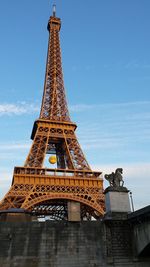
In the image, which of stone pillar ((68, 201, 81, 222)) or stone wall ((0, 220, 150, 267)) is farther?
stone pillar ((68, 201, 81, 222))

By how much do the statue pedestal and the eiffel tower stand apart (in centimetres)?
1327

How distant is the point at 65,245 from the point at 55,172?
2463cm

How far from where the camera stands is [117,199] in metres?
16.8

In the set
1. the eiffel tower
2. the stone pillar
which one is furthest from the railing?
the stone pillar

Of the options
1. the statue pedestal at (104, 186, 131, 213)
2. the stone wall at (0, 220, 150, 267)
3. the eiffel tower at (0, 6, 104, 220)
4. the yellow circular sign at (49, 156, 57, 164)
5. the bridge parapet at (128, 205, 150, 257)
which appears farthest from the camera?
the yellow circular sign at (49, 156, 57, 164)

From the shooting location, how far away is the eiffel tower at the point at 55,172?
1393 inches

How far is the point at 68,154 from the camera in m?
43.2

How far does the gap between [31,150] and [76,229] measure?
88.9 ft

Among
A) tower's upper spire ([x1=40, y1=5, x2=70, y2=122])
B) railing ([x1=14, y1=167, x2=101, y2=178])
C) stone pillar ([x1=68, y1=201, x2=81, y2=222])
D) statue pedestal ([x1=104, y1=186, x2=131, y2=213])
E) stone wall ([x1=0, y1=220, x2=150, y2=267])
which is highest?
tower's upper spire ([x1=40, y1=5, x2=70, y2=122])

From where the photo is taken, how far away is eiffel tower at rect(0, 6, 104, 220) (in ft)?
116

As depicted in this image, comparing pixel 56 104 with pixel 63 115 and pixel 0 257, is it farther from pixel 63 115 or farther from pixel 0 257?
pixel 0 257

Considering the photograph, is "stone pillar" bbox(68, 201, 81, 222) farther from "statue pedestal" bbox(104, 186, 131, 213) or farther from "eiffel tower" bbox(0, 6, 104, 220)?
"eiffel tower" bbox(0, 6, 104, 220)

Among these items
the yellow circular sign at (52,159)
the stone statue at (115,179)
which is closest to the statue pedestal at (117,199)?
the stone statue at (115,179)

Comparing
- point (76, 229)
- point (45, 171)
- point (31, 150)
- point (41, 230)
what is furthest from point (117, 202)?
point (31, 150)
